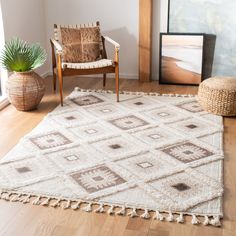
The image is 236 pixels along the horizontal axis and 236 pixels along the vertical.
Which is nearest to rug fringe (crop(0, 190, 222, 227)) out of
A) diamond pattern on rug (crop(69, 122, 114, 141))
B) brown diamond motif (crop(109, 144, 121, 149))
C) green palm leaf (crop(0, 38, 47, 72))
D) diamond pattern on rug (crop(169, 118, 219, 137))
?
brown diamond motif (crop(109, 144, 121, 149))

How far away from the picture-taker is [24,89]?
3.83 metres

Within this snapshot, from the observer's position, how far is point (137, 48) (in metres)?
4.93

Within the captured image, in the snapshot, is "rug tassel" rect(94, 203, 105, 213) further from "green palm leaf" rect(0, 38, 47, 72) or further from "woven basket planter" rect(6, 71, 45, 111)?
"green palm leaf" rect(0, 38, 47, 72)

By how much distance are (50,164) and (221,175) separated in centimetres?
114

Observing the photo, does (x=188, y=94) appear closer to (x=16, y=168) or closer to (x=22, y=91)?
(x=22, y=91)

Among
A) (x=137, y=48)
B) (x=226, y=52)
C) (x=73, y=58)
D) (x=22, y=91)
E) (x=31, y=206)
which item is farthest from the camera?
(x=137, y=48)

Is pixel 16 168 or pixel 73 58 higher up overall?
pixel 73 58

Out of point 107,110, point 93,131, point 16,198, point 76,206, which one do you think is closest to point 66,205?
Answer: point 76,206

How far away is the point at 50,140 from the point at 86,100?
1.03 meters

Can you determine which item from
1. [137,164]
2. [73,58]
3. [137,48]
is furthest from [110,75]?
[137,164]

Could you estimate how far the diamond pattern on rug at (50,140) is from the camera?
322cm

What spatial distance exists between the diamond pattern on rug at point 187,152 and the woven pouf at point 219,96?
0.69 metres

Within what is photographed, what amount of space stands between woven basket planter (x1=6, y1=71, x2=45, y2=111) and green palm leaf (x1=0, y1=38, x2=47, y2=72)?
7 cm

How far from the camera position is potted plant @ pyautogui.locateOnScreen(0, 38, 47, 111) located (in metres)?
3.81
